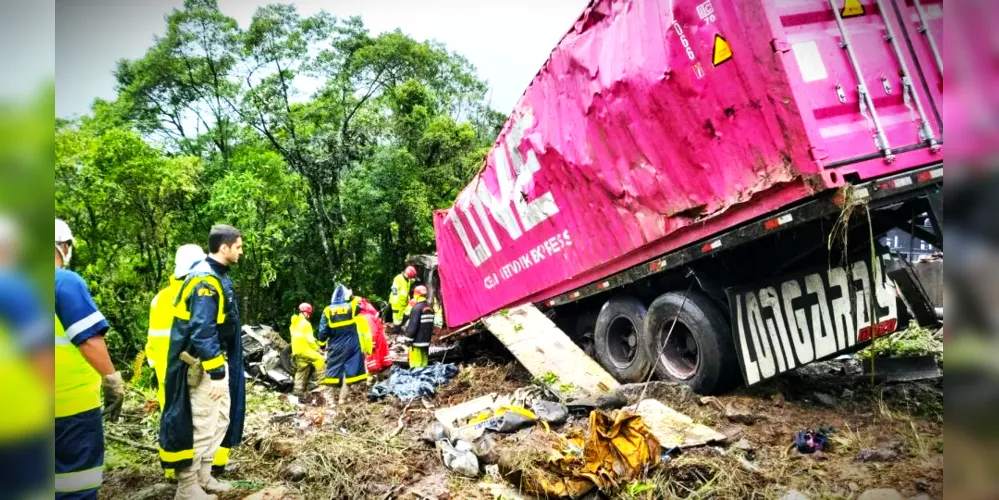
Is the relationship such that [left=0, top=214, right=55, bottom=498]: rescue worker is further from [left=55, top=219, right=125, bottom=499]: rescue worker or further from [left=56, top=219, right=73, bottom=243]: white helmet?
[left=56, top=219, right=73, bottom=243]: white helmet

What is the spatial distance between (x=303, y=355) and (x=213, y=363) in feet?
12.8

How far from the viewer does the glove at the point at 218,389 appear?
3127mm

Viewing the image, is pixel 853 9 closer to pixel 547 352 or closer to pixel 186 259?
pixel 547 352

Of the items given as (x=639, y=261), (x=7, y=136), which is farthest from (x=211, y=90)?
(x=7, y=136)

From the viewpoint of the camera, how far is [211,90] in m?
12.4

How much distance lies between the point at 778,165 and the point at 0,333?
3637 millimetres

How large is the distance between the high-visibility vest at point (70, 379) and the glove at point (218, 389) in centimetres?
94

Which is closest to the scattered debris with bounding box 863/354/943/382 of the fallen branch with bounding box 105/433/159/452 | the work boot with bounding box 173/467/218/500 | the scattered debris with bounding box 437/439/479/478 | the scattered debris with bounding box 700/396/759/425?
the scattered debris with bounding box 700/396/759/425

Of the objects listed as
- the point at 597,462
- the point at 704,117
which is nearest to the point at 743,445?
the point at 597,462

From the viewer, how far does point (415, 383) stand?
241 inches

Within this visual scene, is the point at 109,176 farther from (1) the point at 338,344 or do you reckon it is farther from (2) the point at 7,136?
(2) the point at 7,136

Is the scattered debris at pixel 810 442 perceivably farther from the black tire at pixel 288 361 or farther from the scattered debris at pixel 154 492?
the black tire at pixel 288 361

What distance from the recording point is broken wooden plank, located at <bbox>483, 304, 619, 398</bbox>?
491 cm

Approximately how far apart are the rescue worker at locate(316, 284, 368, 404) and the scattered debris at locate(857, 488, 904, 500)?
5.00 meters
